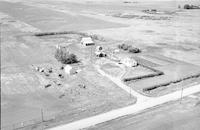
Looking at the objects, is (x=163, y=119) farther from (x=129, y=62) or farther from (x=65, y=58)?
(x=65, y=58)

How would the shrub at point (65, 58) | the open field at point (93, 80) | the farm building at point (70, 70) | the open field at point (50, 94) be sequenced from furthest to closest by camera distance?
the shrub at point (65, 58), the farm building at point (70, 70), the open field at point (93, 80), the open field at point (50, 94)

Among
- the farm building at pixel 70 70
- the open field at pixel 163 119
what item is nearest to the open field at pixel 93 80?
the open field at pixel 163 119

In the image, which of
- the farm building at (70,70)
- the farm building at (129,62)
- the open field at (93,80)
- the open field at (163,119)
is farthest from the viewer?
the farm building at (129,62)

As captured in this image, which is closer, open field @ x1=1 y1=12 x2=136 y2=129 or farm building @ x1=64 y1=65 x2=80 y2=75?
open field @ x1=1 y1=12 x2=136 y2=129

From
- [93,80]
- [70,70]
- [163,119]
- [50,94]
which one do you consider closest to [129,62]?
[93,80]

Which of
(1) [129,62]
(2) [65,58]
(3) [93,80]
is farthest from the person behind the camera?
(1) [129,62]

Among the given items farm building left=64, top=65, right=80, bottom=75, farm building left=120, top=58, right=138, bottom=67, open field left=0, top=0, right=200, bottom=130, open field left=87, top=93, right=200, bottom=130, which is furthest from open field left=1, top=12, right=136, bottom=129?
farm building left=120, top=58, right=138, bottom=67

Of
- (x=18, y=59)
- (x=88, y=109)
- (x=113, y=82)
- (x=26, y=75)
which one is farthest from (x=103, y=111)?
(x=18, y=59)

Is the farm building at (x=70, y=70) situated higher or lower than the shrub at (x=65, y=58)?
lower

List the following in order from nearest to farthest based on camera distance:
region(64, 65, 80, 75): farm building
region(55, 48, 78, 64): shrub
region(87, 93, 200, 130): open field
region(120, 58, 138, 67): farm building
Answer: region(87, 93, 200, 130): open field → region(64, 65, 80, 75): farm building → region(120, 58, 138, 67): farm building → region(55, 48, 78, 64): shrub

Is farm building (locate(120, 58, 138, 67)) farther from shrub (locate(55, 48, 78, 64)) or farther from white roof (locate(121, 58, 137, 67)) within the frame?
shrub (locate(55, 48, 78, 64))

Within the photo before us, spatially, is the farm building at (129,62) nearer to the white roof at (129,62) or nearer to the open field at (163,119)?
the white roof at (129,62)
